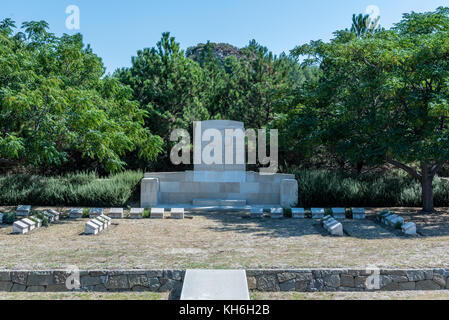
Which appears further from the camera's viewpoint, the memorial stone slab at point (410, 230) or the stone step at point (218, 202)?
the stone step at point (218, 202)

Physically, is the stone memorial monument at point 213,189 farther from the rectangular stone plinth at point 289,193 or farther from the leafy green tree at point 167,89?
the leafy green tree at point 167,89

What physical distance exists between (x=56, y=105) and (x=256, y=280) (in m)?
7.11

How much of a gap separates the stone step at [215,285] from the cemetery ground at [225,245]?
557mm

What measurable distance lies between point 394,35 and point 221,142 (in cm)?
697

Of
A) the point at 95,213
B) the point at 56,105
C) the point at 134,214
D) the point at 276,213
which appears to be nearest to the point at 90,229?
the point at 134,214

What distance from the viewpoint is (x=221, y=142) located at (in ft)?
50.3

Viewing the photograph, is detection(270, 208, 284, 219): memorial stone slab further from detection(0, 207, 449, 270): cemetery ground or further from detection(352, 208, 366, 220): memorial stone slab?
detection(352, 208, 366, 220): memorial stone slab

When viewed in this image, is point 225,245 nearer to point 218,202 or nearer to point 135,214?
point 135,214

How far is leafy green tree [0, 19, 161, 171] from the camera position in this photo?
403 inches

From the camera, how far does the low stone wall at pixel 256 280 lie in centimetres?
607

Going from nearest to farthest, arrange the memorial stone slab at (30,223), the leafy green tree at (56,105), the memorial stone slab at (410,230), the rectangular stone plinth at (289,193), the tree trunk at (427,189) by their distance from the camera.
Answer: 1. the memorial stone slab at (410,230)
2. the memorial stone slab at (30,223)
3. the leafy green tree at (56,105)
4. the tree trunk at (427,189)
5. the rectangular stone plinth at (289,193)

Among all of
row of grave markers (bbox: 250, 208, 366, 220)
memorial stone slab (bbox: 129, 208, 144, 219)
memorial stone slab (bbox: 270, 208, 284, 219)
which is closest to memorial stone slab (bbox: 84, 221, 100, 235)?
memorial stone slab (bbox: 129, 208, 144, 219)

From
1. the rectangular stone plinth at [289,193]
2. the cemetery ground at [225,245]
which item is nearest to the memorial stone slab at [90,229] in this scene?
the cemetery ground at [225,245]

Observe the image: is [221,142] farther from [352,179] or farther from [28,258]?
[28,258]
